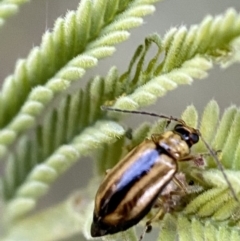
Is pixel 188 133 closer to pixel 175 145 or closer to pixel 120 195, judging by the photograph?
pixel 175 145

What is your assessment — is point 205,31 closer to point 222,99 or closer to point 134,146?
point 134,146

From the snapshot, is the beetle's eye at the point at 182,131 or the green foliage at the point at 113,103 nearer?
the green foliage at the point at 113,103

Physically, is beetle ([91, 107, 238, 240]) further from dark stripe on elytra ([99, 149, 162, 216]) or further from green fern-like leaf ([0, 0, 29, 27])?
green fern-like leaf ([0, 0, 29, 27])

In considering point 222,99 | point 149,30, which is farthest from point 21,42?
point 222,99

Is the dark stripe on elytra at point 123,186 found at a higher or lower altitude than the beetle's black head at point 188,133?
lower

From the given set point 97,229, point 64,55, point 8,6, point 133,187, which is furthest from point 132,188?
point 8,6

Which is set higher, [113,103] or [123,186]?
[113,103]

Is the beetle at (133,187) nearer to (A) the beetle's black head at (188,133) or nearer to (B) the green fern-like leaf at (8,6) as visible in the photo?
(A) the beetle's black head at (188,133)

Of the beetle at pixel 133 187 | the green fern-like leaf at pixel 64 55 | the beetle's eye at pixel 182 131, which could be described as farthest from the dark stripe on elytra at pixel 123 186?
the green fern-like leaf at pixel 64 55

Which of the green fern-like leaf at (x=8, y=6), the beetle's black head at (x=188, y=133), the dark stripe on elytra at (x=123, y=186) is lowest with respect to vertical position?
the dark stripe on elytra at (x=123, y=186)
